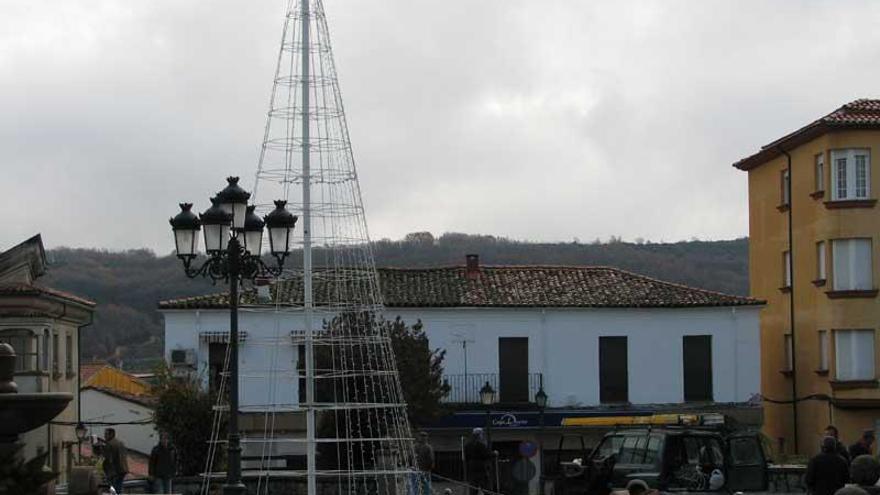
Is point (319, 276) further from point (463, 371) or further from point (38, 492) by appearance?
point (463, 371)

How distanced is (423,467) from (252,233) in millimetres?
7580

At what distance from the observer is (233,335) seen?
66.2 feet

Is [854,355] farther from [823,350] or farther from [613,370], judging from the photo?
[613,370]

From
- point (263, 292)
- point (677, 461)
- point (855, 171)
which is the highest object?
point (855, 171)

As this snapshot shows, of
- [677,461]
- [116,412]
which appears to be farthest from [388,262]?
[677,461]

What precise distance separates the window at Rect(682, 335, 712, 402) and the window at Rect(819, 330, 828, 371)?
318 centimetres

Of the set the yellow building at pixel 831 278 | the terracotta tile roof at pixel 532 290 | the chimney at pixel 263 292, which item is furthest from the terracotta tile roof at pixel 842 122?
the chimney at pixel 263 292

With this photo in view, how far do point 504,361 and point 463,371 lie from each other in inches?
51.2

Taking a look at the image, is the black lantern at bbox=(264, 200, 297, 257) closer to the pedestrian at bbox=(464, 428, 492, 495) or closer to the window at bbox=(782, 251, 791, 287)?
the pedestrian at bbox=(464, 428, 492, 495)

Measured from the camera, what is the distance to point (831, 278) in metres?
45.2

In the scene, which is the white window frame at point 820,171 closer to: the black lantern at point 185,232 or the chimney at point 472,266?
the chimney at point 472,266

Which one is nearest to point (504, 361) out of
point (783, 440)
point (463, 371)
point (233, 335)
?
point (463, 371)

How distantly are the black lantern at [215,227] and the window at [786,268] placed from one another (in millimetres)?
31252

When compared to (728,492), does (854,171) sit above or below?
above
